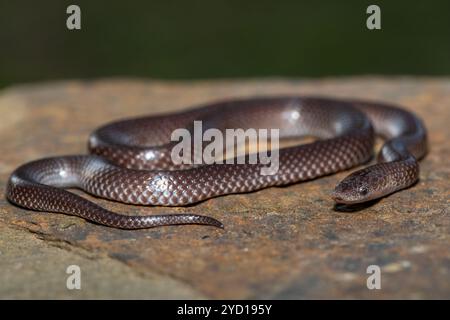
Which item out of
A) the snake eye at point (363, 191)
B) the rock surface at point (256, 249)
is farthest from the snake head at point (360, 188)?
the rock surface at point (256, 249)

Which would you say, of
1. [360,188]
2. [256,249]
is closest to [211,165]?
[360,188]

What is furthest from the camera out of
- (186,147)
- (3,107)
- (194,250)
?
(3,107)

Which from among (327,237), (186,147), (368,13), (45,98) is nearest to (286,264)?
(327,237)

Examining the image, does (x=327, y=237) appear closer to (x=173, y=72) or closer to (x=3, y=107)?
(x=3, y=107)

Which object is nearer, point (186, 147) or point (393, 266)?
point (393, 266)

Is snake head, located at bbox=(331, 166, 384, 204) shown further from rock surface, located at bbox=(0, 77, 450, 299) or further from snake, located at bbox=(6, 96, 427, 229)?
rock surface, located at bbox=(0, 77, 450, 299)

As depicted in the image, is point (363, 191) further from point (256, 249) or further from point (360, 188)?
point (256, 249)
